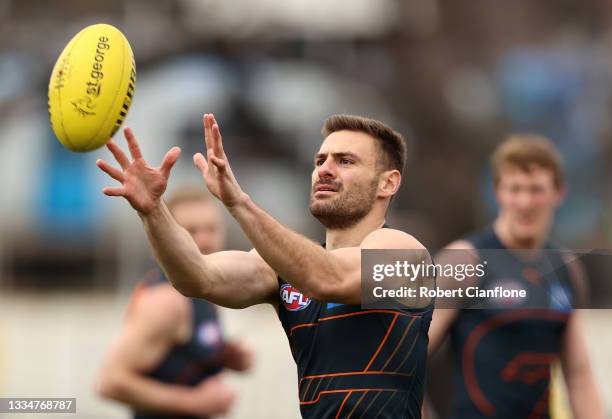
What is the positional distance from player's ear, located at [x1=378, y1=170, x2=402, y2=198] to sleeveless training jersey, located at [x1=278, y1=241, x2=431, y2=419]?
0.63 m

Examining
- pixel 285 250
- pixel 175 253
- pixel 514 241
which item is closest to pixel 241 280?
pixel 175 253

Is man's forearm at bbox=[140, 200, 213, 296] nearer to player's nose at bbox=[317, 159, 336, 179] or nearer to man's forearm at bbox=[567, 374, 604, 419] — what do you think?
player's nose at bbox=[317, 159, 336, 179]

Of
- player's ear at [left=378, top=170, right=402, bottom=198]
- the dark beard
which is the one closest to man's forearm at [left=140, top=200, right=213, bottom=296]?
the dark beard

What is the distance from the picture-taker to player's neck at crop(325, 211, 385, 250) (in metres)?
6.07

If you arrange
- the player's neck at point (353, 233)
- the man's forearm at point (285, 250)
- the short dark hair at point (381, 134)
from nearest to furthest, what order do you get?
the man's forearm at point (285, 250), the player's neck at point (353, 233), the short dark hair at point (381, 134)

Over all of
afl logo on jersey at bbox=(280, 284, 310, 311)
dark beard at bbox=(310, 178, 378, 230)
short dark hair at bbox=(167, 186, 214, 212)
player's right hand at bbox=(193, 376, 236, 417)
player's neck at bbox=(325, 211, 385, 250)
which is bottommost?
afl logo on jersey at bbox=(280, 284, 310, 311)

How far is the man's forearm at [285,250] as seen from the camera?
5535 mm

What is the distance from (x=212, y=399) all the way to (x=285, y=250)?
3291mm

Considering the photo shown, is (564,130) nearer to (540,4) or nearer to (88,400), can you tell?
(540,4)

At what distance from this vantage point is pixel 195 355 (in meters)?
8.70

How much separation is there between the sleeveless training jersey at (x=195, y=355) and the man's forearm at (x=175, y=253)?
9.08 ft

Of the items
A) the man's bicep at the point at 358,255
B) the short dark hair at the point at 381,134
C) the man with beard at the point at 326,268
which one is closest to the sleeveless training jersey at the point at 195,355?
the man with beard at the point at 326,268

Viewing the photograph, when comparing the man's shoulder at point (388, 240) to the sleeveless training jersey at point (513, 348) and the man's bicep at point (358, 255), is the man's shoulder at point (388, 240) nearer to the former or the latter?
the man's bicep at point (358, 255)

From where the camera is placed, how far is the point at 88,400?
1300cm
